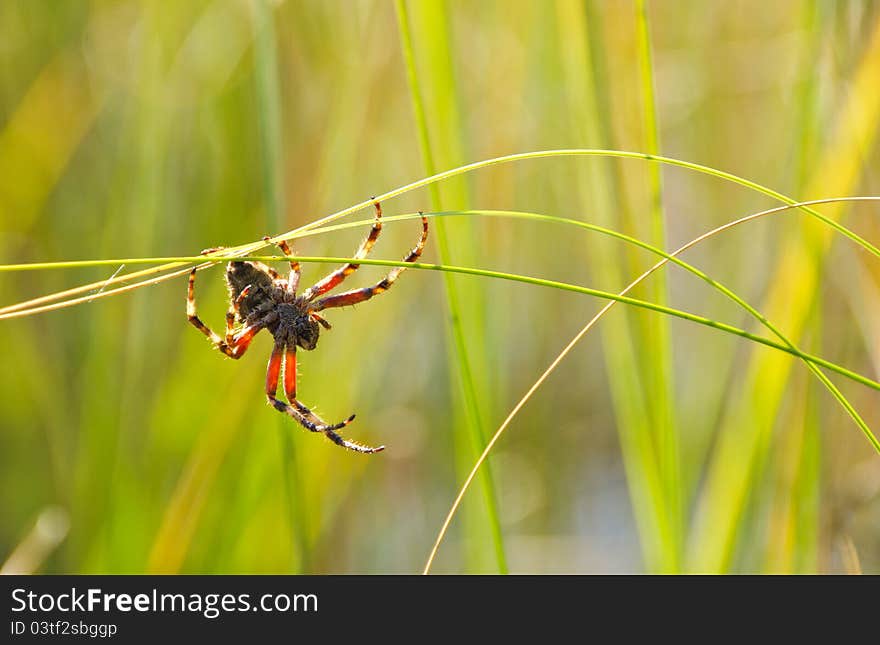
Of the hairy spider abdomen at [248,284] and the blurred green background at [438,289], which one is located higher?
the blurred green background at [438,289]

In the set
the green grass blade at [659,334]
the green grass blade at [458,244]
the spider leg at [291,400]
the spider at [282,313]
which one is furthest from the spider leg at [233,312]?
the green grass blade at [659,334]

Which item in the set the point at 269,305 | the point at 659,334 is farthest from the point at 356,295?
the point at 659,334

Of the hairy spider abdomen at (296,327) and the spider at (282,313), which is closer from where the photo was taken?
the spider at (282,313)

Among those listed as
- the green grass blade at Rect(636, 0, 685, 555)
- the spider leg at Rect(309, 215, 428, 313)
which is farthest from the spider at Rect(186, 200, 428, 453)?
the green grass blade at Rect(636, 0, 685, 555)

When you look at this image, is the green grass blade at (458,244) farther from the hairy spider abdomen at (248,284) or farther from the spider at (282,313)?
the hairy spider abdomen at (248,284)
